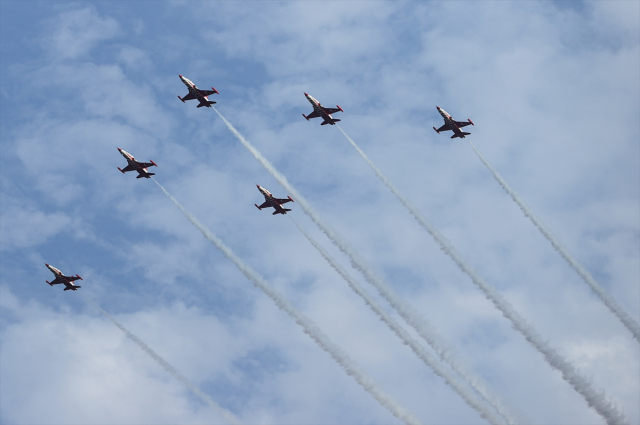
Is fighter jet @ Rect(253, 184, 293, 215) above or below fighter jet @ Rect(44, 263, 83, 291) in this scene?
above

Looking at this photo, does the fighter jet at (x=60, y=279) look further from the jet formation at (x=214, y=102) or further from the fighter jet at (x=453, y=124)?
the fighter jet at (x=453, y=124)

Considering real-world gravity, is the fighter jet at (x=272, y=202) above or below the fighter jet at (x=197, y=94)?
below

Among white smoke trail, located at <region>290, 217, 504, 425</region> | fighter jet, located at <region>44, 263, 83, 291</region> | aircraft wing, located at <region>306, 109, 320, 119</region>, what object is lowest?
fighter jet, located at <region>44, 263, 83, 291</region>

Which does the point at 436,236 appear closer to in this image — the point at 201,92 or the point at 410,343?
the point at 410,343

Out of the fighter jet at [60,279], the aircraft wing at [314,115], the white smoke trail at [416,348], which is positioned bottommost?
the fighter jet at [60,279]

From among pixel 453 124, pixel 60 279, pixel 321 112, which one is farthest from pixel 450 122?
pixel 60 279

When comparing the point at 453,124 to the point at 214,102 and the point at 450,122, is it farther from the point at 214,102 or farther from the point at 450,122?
the point at 214,102

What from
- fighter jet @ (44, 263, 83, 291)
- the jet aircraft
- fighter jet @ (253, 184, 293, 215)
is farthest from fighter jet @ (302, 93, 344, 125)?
fighter jet @ (44, 263, 83, 291)

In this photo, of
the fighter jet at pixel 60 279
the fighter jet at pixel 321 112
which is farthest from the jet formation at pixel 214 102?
the fighter jet at pixel 60 279

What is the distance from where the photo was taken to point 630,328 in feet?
391

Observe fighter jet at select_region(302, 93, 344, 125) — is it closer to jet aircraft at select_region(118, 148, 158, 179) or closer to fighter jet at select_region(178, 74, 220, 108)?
fighter jet at select_region(178, 74, 220, 108)

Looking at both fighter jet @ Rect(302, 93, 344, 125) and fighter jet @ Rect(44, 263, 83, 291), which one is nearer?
fighter jet @ Rect(302, 93, 344, 125)

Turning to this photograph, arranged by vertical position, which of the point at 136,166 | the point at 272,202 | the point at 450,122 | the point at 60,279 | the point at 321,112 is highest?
the point at 450,122

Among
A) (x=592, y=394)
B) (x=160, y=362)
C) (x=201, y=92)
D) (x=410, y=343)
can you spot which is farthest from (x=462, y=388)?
(x=201, y=92)
